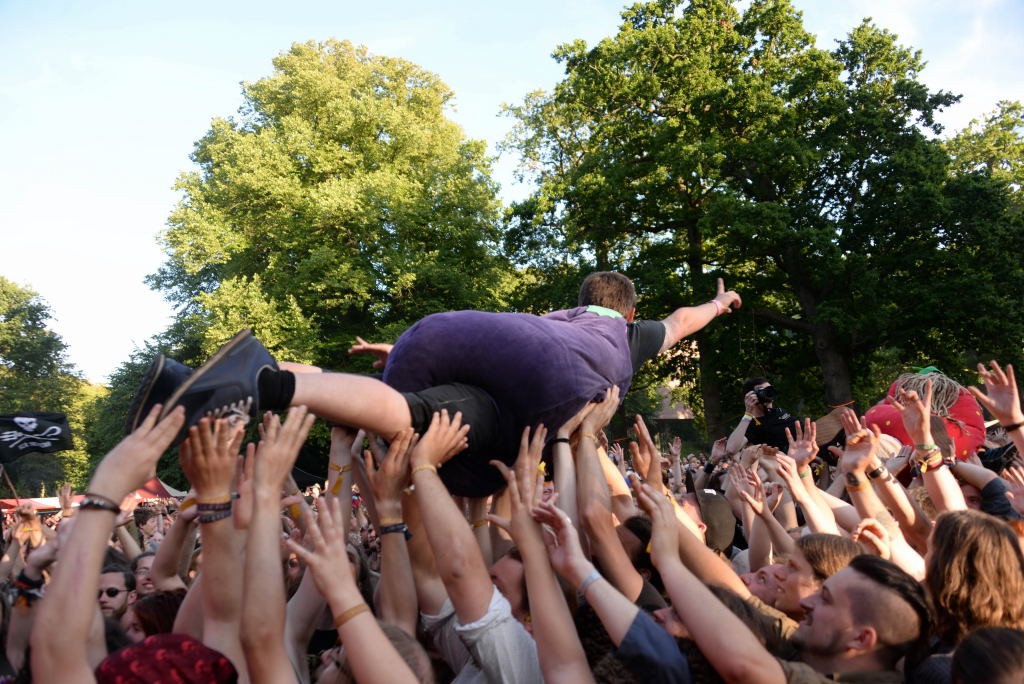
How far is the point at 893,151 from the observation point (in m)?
20.6

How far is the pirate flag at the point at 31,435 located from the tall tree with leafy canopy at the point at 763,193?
16.3 meters

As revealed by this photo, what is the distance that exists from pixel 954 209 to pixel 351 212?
47.7ft

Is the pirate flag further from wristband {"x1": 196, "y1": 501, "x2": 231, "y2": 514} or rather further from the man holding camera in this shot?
the man holding camera

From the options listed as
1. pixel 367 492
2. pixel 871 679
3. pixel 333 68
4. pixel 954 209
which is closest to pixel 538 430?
pixel 367 492

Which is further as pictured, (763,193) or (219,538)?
(763,193)

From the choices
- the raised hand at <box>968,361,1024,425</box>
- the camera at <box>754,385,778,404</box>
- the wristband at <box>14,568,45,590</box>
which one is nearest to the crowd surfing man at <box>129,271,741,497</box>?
the wristband at <box>14,568,45,590</box>

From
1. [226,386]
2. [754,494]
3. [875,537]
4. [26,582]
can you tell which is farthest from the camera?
[754,494]

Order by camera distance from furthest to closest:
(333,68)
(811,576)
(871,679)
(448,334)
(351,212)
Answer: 1. (333,68)
2. (351,212)
3. (448,334)
4. (811,576)
5. (871,679)

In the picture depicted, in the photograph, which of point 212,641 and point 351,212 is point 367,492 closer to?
point 212,641

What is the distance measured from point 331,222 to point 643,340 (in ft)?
63.8

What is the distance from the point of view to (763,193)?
856 inches

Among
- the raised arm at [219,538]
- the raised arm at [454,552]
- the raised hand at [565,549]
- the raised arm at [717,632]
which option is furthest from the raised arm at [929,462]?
the raised arm at [219,538]

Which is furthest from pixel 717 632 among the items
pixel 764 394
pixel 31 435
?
pixel 31 435

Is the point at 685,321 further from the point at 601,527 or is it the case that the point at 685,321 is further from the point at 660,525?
the point at 660,525
